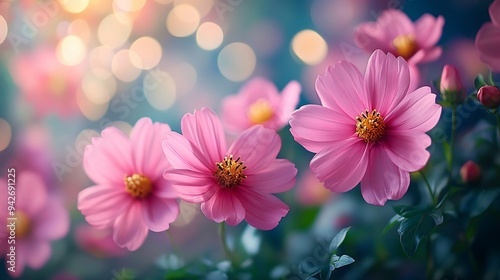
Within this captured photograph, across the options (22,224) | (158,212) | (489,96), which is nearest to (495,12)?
(489,96)

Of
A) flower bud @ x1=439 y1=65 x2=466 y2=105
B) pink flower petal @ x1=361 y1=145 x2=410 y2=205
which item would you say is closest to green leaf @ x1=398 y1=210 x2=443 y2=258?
pink flower petal @ x1=361 y1=145 x2=410 y2=205

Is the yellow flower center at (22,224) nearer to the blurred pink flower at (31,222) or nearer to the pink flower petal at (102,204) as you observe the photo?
the blurred pink flower at (31,222)

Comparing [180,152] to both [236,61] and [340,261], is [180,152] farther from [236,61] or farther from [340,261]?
[236,61]

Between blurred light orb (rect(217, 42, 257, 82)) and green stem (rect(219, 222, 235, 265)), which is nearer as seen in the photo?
green stem (rect(219, 222, 235, 265))

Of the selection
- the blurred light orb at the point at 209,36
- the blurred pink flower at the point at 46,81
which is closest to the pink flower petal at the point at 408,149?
the blurred light orb at the point at 209,36

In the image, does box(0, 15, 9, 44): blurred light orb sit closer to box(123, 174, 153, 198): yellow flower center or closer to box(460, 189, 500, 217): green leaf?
box(123, 174, 153, 198): yellow flower center

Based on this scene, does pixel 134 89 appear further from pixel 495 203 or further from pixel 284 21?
pixel 495 203

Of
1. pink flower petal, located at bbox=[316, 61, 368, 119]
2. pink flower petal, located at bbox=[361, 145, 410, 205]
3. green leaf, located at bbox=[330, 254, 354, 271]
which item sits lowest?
green leaf, located at bbox=[330, 254, 354, 271]
